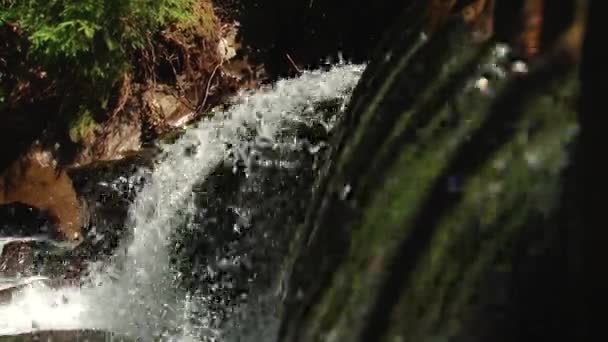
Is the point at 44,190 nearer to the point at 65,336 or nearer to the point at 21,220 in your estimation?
the point at 21,220

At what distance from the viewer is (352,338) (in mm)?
1611

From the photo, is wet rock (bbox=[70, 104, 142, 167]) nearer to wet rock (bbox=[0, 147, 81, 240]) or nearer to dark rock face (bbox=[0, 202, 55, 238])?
wet rock (bbox=[0, 147, 81, 240])

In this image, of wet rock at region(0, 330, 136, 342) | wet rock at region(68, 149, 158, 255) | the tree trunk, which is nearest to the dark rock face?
wet rock at region(68, 149, 158, 255)

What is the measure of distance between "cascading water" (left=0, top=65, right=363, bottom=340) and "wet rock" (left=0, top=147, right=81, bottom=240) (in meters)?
0.47

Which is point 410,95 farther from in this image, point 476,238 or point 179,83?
point 179,83

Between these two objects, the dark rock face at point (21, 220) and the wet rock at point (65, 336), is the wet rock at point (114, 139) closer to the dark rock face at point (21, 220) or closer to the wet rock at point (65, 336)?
the dark rock face at point (21, 220)

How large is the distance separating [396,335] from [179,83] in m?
3.23

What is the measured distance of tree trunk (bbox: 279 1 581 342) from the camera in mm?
1370

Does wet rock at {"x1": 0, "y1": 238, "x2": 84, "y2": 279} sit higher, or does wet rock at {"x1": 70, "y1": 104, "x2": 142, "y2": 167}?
wet rock at {"x1": 70, "y1": 104, "x2": 142, "y2": 167}

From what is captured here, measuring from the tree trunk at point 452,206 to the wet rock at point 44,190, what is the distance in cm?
220

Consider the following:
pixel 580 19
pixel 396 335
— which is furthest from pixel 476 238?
pixel 580 19

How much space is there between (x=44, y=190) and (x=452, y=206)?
9.46ft

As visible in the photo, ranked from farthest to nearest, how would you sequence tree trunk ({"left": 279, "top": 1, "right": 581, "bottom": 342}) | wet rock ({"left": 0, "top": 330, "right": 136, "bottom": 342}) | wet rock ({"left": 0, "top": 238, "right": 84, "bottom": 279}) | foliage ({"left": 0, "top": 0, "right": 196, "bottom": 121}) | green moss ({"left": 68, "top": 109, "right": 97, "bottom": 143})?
green moss ({"left": 68, "top": 109, "right": 97, "bottom": 143}), foliage ({"left": 0, "top": 0, "right": 196, "bottom": 121}), wet rock ({"left": 0, "top": 238, "right": 84, "bottom": 279}), wet rock ({"left": 0, "top": 330, "right": 136, "bottom": 342}), tree trunk ({"left": 279, "top": 1, "right": 581, "bottom": 342})

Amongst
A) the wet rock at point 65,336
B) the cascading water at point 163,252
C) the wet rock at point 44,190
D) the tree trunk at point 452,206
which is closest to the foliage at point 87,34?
the wet rock at point 44,190
